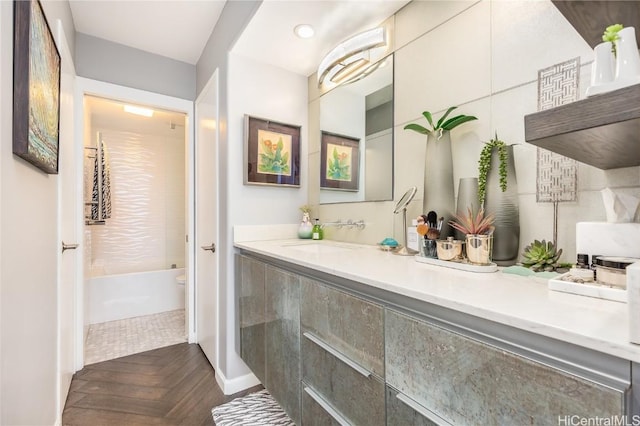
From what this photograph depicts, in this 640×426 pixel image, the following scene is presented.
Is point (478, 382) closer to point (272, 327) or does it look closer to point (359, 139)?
point (272, 327)

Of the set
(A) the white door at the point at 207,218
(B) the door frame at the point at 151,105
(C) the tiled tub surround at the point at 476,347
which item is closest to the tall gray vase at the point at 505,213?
(C) the tiled tub surround at the point at 476,347

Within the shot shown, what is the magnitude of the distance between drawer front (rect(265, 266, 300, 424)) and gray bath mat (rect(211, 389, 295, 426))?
320 millimetres

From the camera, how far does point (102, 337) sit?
2.75 m

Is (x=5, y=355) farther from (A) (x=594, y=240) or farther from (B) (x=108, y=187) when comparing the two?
(B) (x=108, y=187)

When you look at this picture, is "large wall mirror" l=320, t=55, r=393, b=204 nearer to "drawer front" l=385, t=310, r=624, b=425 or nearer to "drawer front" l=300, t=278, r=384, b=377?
"drawer front" l=300, t=278, r=384, b=377

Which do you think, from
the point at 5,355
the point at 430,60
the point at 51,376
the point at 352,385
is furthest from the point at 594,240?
the point at 51,376

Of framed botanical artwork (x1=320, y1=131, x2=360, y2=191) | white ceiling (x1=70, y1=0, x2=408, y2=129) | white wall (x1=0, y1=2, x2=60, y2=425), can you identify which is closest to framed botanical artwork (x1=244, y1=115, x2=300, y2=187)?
framed botanical artwork (x1=320, y1=131, x2=360, y2=191)

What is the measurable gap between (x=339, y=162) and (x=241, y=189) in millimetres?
698

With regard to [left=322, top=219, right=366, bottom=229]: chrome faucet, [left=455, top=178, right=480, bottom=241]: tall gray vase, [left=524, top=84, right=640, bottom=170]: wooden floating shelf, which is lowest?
[left=322, top=219, right=366, bottom=229]: chrome faucet

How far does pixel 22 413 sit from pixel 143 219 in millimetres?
3487

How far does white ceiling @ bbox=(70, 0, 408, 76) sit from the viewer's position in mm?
1587

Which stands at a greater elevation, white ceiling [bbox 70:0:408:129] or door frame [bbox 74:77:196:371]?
white ceiling [bbox 70:0:408:129]

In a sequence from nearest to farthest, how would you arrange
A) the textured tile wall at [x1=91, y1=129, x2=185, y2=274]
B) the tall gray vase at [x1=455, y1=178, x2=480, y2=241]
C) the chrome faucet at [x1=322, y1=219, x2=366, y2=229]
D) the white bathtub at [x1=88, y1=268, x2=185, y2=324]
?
the tall gray vase at [x1=455, y1=178, x2=480, y2=241] < the chrome faucet at [x1=322, y1=219, x2=366, y2=229] < the white bathtub at [x1=88, y1=268, x2=185, y2=324] < the textured tile wall at [x1=91, y1=129, x2=185, y2=274]

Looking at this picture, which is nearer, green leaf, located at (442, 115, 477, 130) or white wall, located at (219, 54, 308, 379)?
green leaf, located at (442, 115, 477, 130)
